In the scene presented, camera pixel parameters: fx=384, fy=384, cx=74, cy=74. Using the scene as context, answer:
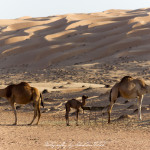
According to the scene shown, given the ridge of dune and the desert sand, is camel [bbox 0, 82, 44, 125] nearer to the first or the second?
the desert sand

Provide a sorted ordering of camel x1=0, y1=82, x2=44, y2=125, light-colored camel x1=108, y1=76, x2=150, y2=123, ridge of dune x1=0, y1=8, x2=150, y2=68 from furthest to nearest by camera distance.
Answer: ridge of dune x1=0, y1=8, x2=150, y2=68
light-colored camel x1=108, y1=76, x2=150, y2=123
camel x1=0, y1=82, x2=44, y2=125

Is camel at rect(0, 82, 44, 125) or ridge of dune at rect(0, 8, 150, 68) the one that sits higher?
camel at rect(0, 82, 44, 125)

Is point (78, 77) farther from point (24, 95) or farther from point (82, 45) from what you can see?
point (24, 95)

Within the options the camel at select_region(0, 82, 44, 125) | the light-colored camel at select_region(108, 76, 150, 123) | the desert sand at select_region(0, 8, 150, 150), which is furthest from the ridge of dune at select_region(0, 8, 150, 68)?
the camel at select_region(0, 82, 44, 125)

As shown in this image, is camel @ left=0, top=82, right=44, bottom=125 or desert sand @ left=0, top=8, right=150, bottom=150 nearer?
desert sand @ left=0, top=8, right=150, bottom=150

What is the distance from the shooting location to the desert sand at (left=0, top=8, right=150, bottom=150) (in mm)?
9656

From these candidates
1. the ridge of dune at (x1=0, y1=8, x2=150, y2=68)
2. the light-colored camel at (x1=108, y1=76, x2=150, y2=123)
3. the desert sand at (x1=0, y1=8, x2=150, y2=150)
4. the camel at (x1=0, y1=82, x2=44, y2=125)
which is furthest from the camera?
the ridge of dune at (x1=0, y1=8, x2=150, y2=68)

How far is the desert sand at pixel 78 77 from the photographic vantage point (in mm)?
9656

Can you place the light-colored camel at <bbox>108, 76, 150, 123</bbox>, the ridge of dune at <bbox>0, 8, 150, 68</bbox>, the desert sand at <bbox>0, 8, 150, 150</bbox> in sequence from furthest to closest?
the ridge of dune at <bbox>0, 8, 150, 68</bbox> < the light-colored camel at <bbox>108, 76, 150, 123</bbox> < the desert sand at <bbox>0, 8, 150, 150</bbox>

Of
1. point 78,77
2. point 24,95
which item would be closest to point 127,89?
point 24,95

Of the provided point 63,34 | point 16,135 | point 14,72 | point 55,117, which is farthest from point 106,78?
point 63,34

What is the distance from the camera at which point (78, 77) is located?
31547mm

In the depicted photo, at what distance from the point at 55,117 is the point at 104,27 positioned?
4685 cm

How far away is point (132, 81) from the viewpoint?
12.8m
